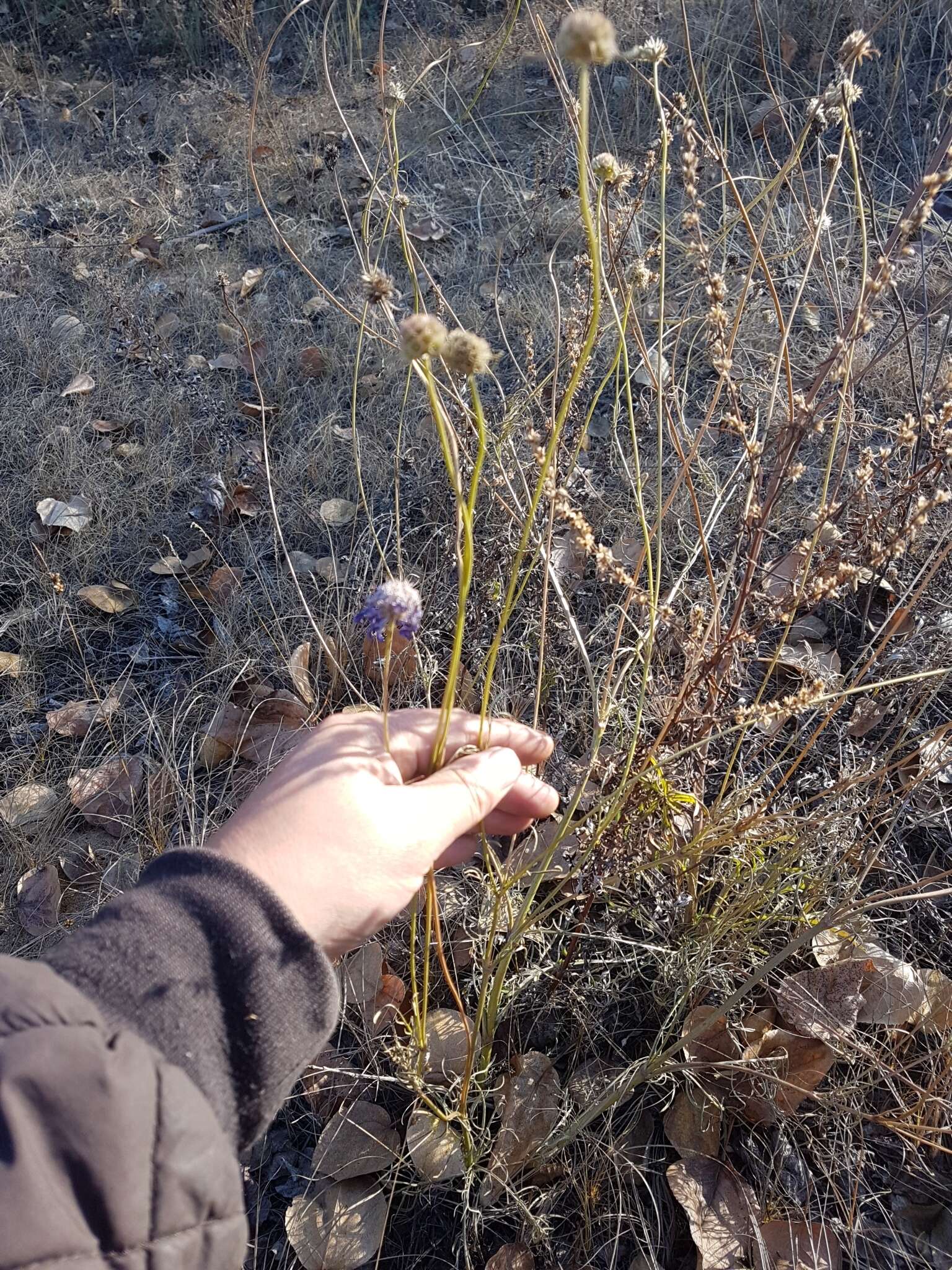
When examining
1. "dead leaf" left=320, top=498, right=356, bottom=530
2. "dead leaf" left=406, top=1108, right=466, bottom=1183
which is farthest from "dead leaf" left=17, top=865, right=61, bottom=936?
"dead leaf" left=320, top=498, right=356, bottom=530

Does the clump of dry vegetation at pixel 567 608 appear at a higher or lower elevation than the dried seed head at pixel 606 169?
lower

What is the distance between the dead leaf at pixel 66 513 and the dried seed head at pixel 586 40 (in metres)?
1.63

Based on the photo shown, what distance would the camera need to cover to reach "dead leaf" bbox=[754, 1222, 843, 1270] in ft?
3.45

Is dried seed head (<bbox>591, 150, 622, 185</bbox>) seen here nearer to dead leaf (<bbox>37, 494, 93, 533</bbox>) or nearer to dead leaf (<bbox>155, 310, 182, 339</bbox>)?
dead leaf (<bbox>37, 494, 93, 533</bbox>)

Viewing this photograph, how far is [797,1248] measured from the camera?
1.07 m

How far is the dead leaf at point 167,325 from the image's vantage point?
2.45 m

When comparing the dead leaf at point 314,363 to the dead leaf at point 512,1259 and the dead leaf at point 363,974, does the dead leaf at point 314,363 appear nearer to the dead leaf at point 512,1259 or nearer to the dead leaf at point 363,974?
the dead leaf at point 363,974

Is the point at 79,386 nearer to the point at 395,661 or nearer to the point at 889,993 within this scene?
the point at 395,661

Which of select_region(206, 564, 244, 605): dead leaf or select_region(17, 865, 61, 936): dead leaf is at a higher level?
select_region(206, 564, 244, 605): dead leaf

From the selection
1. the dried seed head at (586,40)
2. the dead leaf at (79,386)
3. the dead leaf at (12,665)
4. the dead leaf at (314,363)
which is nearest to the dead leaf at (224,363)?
the dead leaf at (314,363)

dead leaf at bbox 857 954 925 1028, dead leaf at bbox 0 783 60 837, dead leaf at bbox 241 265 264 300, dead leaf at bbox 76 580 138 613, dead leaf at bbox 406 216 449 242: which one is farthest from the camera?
dead leaf at bbox 406 216 449 242

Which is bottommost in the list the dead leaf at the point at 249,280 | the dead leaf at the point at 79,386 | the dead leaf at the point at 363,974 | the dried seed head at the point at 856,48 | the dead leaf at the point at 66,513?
the dead leaf at the point at 363,974

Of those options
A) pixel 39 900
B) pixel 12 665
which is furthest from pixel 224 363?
pixel 39 900

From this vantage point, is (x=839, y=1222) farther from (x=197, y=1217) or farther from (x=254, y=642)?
(x=254, y=642)
